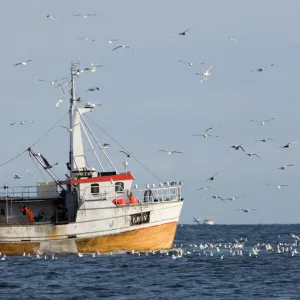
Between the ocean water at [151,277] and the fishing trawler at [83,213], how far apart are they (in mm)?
1037

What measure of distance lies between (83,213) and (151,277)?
11166mm

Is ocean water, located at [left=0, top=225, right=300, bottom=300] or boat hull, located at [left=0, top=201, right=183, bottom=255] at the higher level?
boat hull, located at [left=0, top=201, right=183, bottom=255]

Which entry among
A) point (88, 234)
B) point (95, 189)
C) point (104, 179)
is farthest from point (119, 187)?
point (88, 234)

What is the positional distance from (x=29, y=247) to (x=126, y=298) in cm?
1829

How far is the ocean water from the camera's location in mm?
44750

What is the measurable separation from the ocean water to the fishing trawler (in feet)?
3.40

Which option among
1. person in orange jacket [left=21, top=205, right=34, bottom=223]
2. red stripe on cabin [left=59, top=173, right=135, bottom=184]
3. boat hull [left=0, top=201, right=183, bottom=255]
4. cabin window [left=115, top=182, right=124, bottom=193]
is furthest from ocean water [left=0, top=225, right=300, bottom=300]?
red stripe on cabin [left=59, top=173, right=135, bottom=184]

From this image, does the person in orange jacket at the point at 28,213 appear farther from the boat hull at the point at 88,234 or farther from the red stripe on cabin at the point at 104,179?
the red stripe on cabin at the point at 104,179

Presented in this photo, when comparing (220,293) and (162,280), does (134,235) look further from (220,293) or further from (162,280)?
(220,293)

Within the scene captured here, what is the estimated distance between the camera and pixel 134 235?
61750mm

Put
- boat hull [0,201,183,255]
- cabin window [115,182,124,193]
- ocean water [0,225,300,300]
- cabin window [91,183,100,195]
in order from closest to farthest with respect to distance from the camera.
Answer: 1. ocean water [0,225,300,300]
2. boat hull [0,201,183,255]
3. cabin window [91,183,100,195]
4. cabin window [115,182,124,193]

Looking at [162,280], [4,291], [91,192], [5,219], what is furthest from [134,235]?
[4,291]

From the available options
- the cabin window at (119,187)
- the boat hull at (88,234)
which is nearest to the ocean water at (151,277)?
the boat hull at (88,234)

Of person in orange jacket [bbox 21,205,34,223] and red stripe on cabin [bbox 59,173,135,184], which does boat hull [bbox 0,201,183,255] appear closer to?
person in orange jacket [bbox 21,205,34,223]
